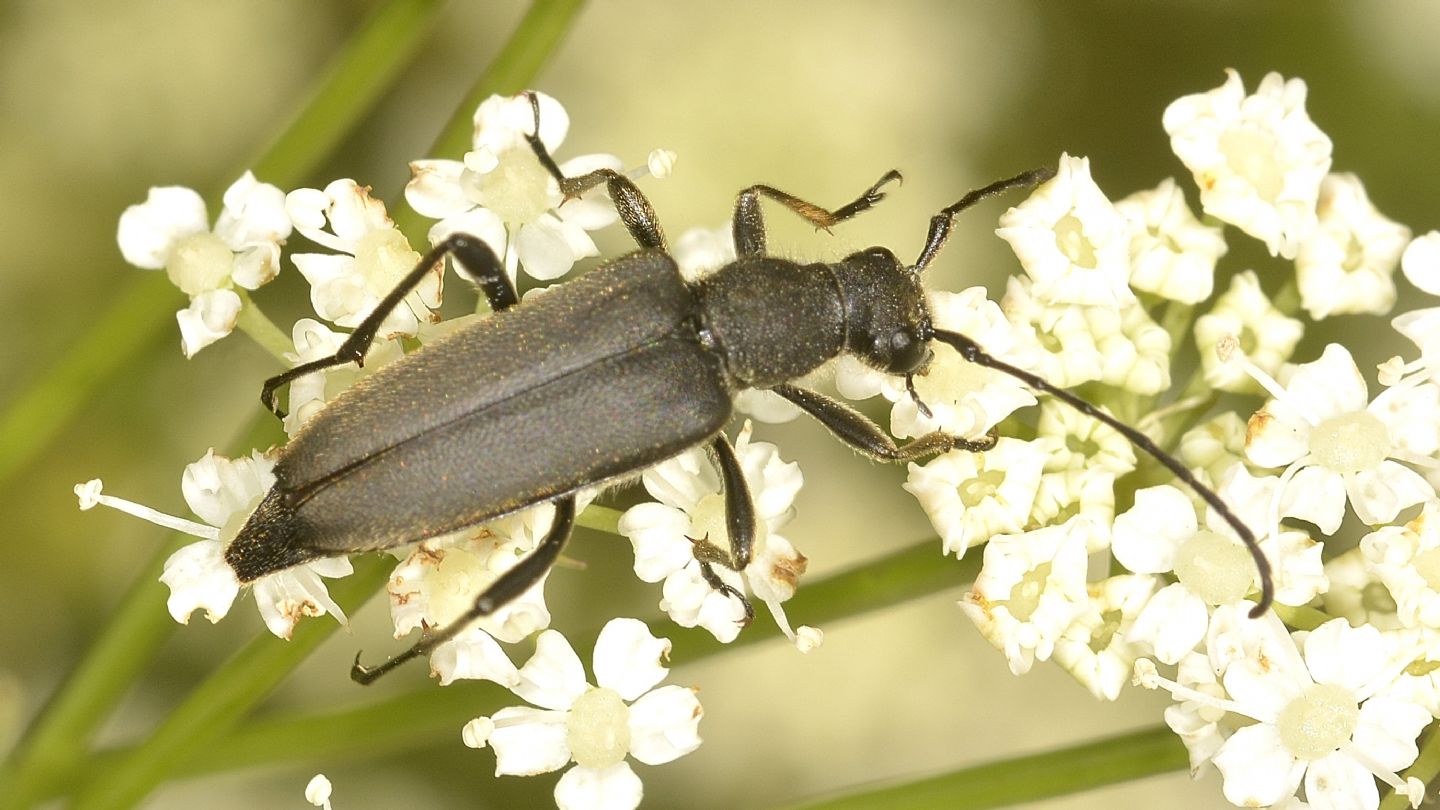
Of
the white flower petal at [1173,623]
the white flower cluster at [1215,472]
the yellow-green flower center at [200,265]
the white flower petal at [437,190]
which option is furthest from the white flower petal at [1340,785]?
the yellow-green flower center at [200,265]

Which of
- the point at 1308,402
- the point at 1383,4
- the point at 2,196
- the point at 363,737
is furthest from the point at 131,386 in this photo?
the point at 1383,4

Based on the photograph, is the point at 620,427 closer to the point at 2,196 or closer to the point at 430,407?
the point at 430,407

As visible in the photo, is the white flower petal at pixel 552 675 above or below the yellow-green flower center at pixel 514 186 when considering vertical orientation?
below

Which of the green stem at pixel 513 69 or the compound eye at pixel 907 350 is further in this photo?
the green stem at pixel 513 69

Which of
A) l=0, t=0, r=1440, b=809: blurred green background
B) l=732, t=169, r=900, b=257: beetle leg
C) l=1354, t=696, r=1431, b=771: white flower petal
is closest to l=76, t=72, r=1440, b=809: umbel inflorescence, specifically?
l=1354, t=696, r=1431, b=771: white flower petal

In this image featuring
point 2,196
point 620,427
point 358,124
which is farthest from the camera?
point 358,124

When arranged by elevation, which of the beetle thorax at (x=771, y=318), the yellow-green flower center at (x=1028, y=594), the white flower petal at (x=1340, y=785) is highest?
the beetle thorax at (x=771, y=318)

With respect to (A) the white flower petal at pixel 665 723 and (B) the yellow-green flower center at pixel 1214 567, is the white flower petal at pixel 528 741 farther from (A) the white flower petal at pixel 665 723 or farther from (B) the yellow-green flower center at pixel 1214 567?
(B) the yellow-green flower center at pixel 1214 567

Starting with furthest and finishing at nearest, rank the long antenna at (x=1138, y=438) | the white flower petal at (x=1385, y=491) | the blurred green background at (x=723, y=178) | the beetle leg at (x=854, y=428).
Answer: the blurred green background at (x=723, y=178), the beetle leg at (x=854, y=428), the white flower petal at (x=1385, y=491), the long antenna at (x=1138, y=438)

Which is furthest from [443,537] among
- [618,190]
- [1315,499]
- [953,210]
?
[1315,499]
